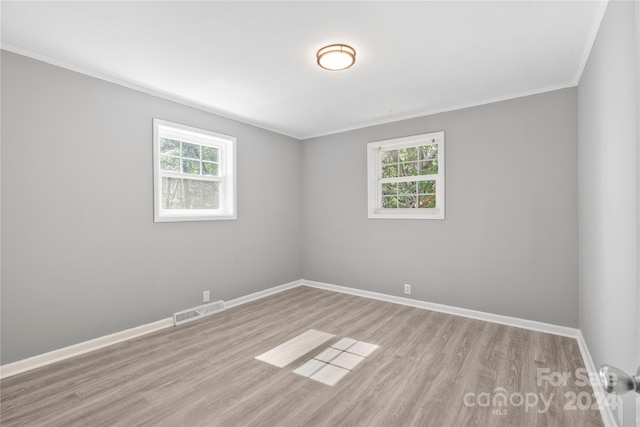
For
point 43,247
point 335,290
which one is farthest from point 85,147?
point 335,290

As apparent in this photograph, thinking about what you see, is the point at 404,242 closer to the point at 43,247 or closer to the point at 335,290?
the point at 335,290

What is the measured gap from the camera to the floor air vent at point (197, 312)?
11.4ft

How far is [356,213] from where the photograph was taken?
4.71 meters

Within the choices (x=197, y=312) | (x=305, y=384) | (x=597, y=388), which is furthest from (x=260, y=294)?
(x=597, y=388)

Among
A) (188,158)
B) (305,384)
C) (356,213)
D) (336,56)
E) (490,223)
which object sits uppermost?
(336,56)

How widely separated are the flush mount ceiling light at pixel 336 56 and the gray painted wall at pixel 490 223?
1.93 m

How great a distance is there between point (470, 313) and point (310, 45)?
3.50 m

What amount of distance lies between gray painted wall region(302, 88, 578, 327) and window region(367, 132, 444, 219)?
0.11 metres

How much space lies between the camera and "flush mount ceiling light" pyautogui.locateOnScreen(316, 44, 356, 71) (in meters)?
2.41

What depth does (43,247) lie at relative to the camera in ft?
8.41

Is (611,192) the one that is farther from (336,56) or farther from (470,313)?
(470,313)

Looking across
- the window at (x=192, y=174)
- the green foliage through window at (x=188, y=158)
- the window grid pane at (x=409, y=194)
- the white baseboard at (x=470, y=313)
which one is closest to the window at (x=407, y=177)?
the window grid pane at (x=409, y=194)

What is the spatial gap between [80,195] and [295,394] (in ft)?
8.66

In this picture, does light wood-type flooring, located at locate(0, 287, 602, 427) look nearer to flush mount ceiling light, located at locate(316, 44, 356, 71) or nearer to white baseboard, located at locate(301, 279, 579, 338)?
white baseboard, located at locate(301, 279, 579, 338)
